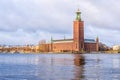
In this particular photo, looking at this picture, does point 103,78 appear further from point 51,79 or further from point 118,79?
point 51,79

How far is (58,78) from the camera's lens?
42.9 m

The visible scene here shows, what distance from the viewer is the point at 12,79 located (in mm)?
42969

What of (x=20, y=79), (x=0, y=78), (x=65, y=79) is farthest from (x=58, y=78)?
(x=0, y=78)

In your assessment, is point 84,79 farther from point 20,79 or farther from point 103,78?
point 20,79

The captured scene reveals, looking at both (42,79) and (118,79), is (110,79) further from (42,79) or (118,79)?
(42,79)

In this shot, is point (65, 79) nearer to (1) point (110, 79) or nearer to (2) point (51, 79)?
(2) point (51, 79)

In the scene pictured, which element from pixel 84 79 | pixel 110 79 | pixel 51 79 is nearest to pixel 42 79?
pixel 51 79

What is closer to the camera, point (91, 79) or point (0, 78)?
point (91, 79)

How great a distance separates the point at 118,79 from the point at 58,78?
671cm

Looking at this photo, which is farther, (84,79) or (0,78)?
(0,78)

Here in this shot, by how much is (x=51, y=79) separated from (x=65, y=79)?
1546 millimetres

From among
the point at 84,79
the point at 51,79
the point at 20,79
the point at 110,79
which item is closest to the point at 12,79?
the point at 20,79

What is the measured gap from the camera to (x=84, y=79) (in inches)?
1641

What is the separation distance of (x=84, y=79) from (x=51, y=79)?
143 inches
